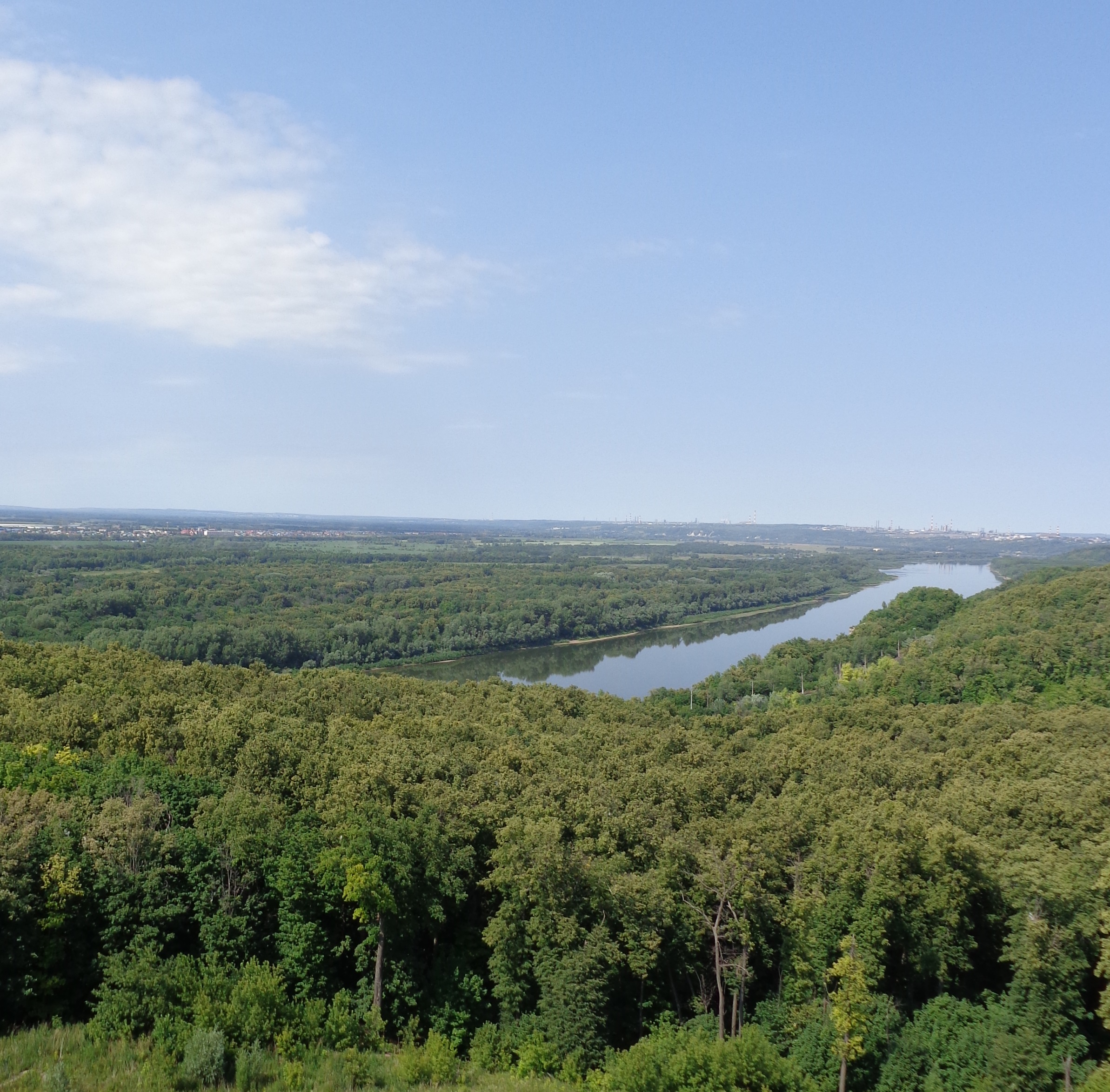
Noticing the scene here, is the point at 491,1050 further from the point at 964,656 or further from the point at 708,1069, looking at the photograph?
the point at 964,656

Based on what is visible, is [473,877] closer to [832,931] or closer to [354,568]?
[832,931]

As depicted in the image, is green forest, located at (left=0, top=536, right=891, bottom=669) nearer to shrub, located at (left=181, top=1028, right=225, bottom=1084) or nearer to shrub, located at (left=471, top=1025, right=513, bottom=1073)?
shrub, located at (left=181, top=1028, right=225, bottom=1084)

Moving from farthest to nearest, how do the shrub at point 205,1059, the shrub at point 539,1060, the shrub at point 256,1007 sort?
the shrub at point 539,1060, the shrub at point 256,1007, the shrub at point 205,1059

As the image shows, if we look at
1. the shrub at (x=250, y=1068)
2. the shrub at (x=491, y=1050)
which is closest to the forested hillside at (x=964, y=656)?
the shrub at (x=491, y=1050)

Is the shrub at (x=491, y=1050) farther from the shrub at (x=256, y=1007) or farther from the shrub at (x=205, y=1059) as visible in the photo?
the shrub at (x=205, y=1059)

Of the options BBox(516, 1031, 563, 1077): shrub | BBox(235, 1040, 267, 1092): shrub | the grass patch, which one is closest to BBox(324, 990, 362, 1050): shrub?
the grass patch
